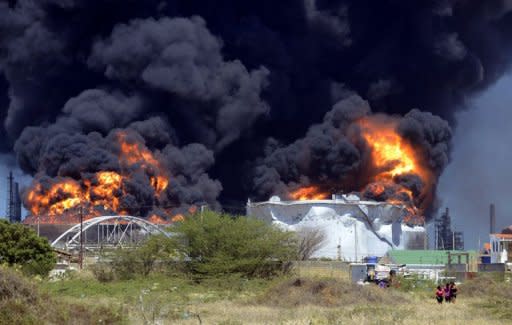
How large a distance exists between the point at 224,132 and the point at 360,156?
53.1 ft

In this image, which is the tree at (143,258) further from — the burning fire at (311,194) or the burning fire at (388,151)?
the burning fire at (388,151)

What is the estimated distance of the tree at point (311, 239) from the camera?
76312 mm

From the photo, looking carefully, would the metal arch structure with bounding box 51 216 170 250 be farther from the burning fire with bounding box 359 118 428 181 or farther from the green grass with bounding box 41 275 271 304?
the green grass with bounding box 41 275 271 304

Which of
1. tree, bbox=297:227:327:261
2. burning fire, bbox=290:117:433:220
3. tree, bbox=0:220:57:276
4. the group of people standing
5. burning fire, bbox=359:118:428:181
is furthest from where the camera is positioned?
burning fire, bbox=359:118:428:181

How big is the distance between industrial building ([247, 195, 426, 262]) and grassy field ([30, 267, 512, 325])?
142ft

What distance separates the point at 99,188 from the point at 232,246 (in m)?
48.8

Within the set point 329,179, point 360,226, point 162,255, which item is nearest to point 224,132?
point 329,179

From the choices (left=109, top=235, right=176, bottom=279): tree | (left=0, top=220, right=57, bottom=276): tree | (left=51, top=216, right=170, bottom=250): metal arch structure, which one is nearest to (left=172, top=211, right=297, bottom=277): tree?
(left=109, top=235, right=176, bottom=279): tree

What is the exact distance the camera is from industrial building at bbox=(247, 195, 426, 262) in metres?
89.8

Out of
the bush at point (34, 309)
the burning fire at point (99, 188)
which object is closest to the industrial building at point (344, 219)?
the burning fire at point (99, 188)

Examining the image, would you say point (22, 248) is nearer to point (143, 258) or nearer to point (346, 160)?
point (143, 258)

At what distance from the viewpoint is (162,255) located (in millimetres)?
49750

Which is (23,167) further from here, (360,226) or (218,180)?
(360,226)

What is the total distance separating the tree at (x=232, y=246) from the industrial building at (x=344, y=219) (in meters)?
38.5
